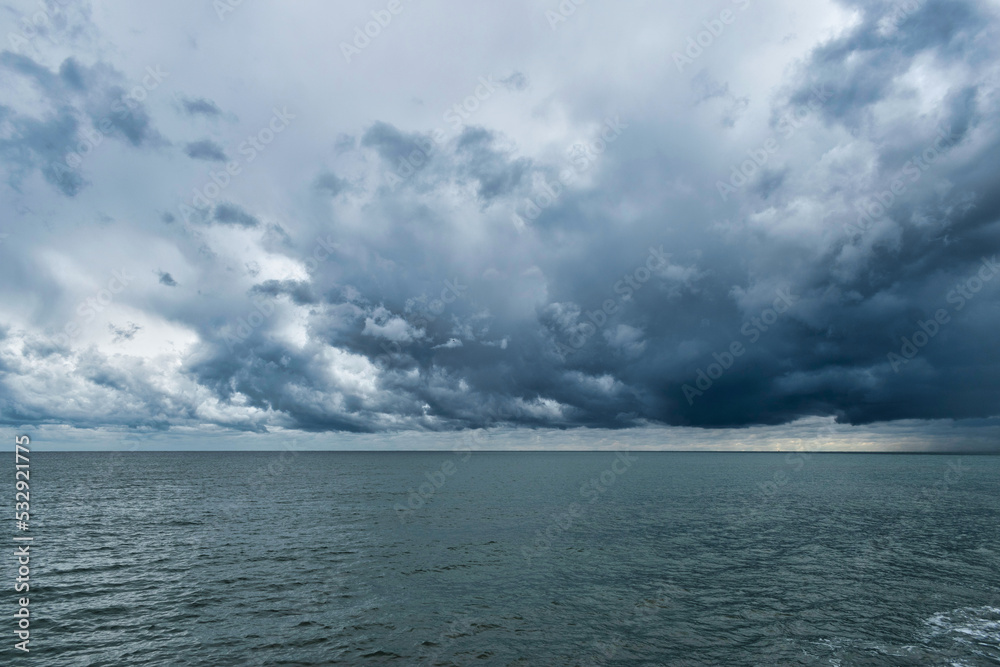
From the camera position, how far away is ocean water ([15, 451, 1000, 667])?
2759cm

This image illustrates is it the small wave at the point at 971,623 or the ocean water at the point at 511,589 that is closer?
the ocean water at the point at 511,589

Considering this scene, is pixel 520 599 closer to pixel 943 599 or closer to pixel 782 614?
pixel 782 614

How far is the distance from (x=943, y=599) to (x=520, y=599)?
3135cm

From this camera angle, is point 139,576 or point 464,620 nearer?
point 464,620

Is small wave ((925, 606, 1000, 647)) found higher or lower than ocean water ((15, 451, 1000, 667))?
lower

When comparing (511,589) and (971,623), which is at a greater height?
(511,589)

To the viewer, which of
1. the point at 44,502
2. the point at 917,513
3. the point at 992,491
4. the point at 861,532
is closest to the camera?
the point at 861,532

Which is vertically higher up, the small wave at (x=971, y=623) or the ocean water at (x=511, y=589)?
the ocean water at (x=511, y=589)

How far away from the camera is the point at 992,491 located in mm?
120750

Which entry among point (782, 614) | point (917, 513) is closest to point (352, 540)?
point (782, 614)

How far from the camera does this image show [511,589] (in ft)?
125

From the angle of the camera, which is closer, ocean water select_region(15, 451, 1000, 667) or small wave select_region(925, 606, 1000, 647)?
ocean water select_region(15, 451, 1000, 667)

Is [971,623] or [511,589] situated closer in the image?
[971,623]

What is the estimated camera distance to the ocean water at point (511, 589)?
27594 millimetres
